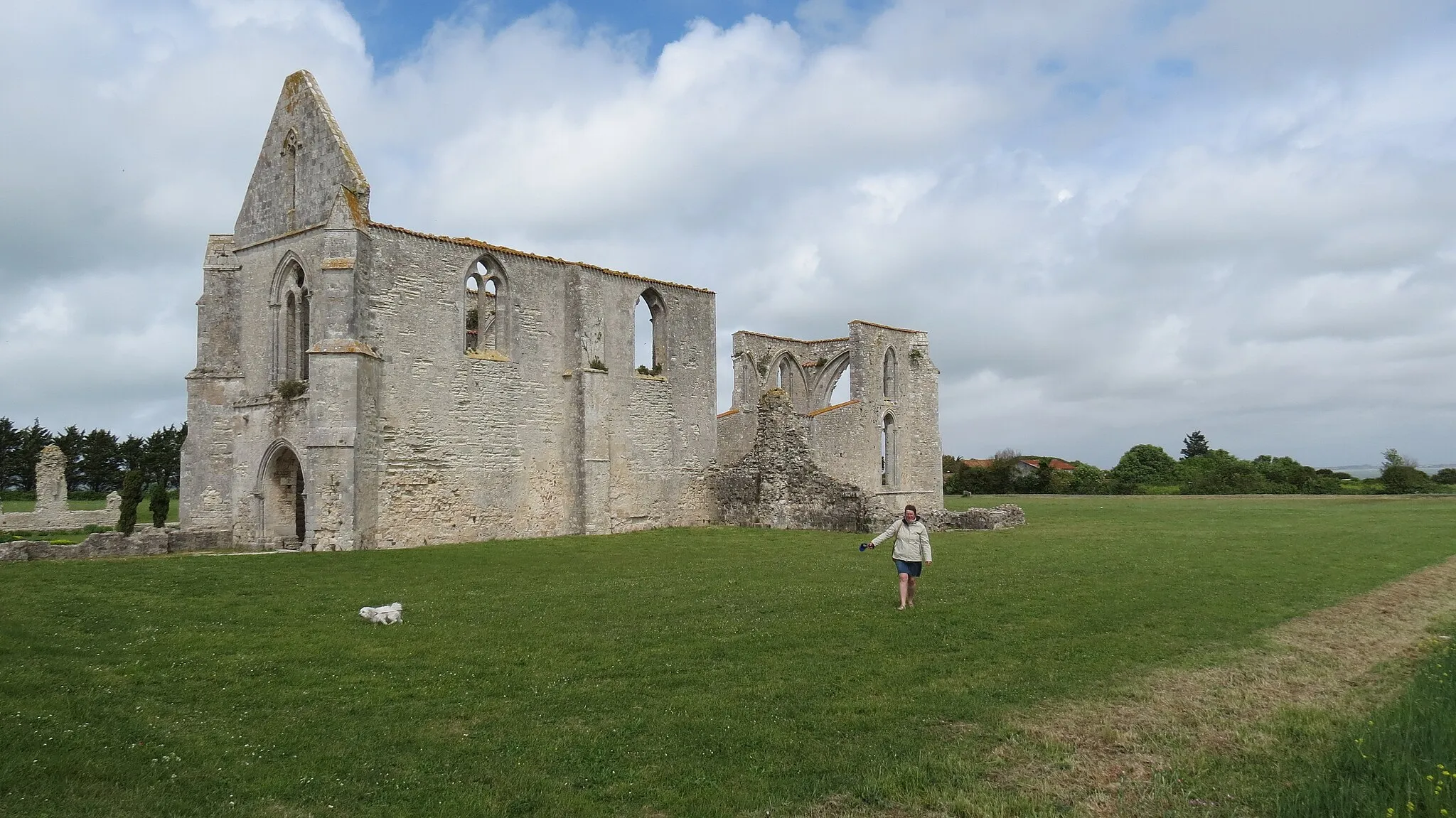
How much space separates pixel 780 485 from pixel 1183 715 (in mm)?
20358

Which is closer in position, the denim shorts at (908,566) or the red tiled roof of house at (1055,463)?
the denim shorts at (908,566)

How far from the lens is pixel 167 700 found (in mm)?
6566

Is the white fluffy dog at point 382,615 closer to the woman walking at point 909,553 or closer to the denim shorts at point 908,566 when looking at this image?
the woman walking at point 909,553

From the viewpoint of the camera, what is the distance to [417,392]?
2067 centimetres

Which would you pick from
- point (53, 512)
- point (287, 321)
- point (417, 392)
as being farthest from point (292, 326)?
point (53, 512)

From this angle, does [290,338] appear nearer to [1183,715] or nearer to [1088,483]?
[1183,715]

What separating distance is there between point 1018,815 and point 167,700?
5965 mm

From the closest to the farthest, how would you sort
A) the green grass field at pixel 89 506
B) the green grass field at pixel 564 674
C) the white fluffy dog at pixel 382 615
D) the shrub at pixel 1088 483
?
the green grass field at pixel 564 674
the white fluffy dog at pixel 382 615
the green grass field at pixel 89 506
the shrub at pixel 1088 483

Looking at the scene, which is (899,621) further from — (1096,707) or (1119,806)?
(1119,806)

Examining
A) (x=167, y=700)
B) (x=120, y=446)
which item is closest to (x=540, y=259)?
(x=167, y=700)

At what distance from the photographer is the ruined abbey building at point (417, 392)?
64.0 feet

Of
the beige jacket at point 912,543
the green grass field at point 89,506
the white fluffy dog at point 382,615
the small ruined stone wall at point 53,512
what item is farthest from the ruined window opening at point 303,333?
the beige jacket at point 912,543

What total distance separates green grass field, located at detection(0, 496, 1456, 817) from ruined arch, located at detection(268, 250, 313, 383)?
257 inches

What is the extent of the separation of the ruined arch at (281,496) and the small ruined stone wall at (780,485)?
1179cm
